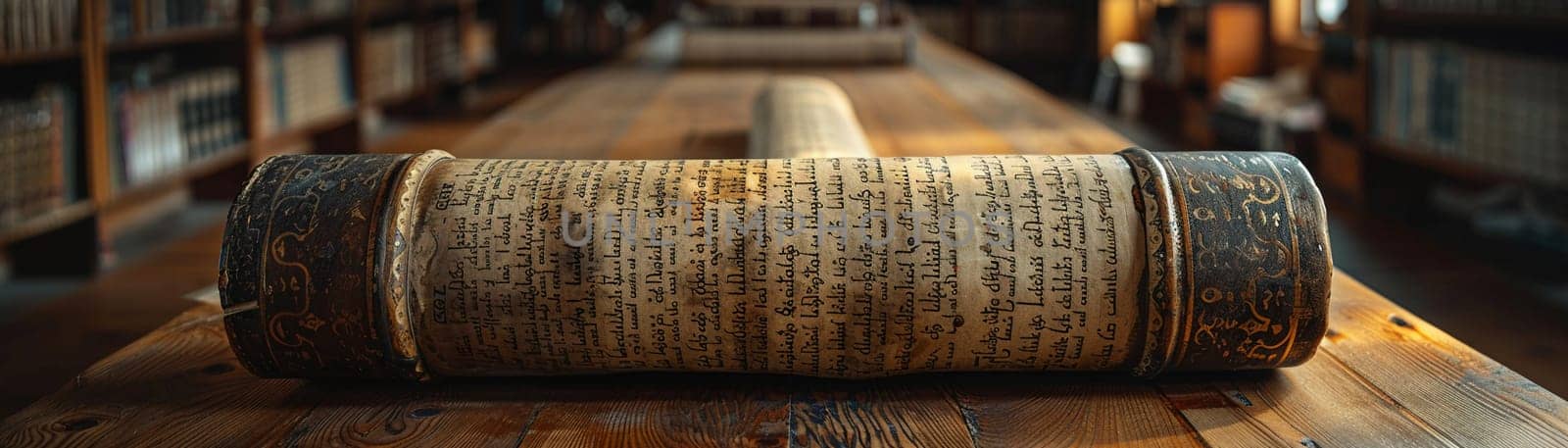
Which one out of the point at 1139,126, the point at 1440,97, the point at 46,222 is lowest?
the point at 1139,126

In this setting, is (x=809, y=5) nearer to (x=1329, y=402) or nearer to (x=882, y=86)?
(x=882, y=86)

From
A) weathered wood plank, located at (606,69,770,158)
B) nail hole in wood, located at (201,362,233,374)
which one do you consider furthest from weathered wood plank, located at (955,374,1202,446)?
weathered wood plank, located at (606,69,770,158)

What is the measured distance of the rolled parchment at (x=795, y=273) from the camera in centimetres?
88

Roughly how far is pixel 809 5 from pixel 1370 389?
293 centimetres

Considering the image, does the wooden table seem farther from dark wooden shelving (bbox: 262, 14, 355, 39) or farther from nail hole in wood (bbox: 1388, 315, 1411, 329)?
dark wooden shelving (bbox: 262, 14, 355, 39)

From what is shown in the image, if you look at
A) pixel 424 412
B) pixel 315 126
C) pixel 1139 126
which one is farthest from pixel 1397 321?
pixel 1139 126

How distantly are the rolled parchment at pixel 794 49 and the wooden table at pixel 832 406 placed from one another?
2.26m

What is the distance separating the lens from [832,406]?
2.94 feet

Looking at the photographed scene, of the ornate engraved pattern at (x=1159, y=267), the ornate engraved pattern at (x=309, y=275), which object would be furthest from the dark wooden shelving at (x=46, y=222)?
the ornate engraved pattern at (x=1159, y=267)

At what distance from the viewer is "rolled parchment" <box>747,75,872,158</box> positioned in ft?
4.36

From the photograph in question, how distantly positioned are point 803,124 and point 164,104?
2377 mm

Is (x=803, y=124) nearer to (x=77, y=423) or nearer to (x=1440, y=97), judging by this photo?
(x=77, y=423)

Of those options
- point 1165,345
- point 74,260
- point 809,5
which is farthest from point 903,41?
point 1165,345

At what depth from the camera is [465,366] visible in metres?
0.93
